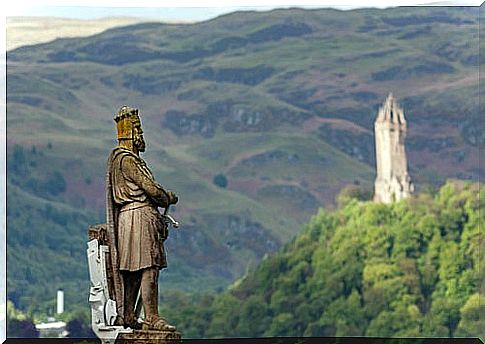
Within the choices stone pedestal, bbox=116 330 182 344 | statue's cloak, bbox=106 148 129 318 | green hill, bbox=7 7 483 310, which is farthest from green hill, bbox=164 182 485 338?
stone pedestal, bbox=116 330 182 344

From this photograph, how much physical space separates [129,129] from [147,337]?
1362 millimetres

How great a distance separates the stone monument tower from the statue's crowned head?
136ft

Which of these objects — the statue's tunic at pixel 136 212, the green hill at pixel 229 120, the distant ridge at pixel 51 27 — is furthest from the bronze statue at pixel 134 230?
the distant ridge at pixel 51 27

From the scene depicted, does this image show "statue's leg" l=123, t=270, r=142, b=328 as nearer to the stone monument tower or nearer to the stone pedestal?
the stone pedestal

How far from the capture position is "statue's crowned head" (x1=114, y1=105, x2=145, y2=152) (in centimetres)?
1537

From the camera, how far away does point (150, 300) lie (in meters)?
15.3

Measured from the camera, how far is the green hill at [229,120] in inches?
2184

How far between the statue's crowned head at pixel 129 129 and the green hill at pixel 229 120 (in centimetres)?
3803

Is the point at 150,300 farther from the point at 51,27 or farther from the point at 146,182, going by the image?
the point at 51,27

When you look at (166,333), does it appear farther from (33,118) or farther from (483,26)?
(483,26)

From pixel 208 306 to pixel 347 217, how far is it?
158 inches

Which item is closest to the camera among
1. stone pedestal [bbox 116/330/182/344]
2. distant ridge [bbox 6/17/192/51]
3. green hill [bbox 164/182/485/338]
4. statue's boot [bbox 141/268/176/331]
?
stone pedestal [bbox 116/330/182/344]

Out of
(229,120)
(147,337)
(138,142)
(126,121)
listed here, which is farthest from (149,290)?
(229,120)

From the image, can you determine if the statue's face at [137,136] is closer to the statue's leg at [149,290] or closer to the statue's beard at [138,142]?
the statue's beard at [138,142]
